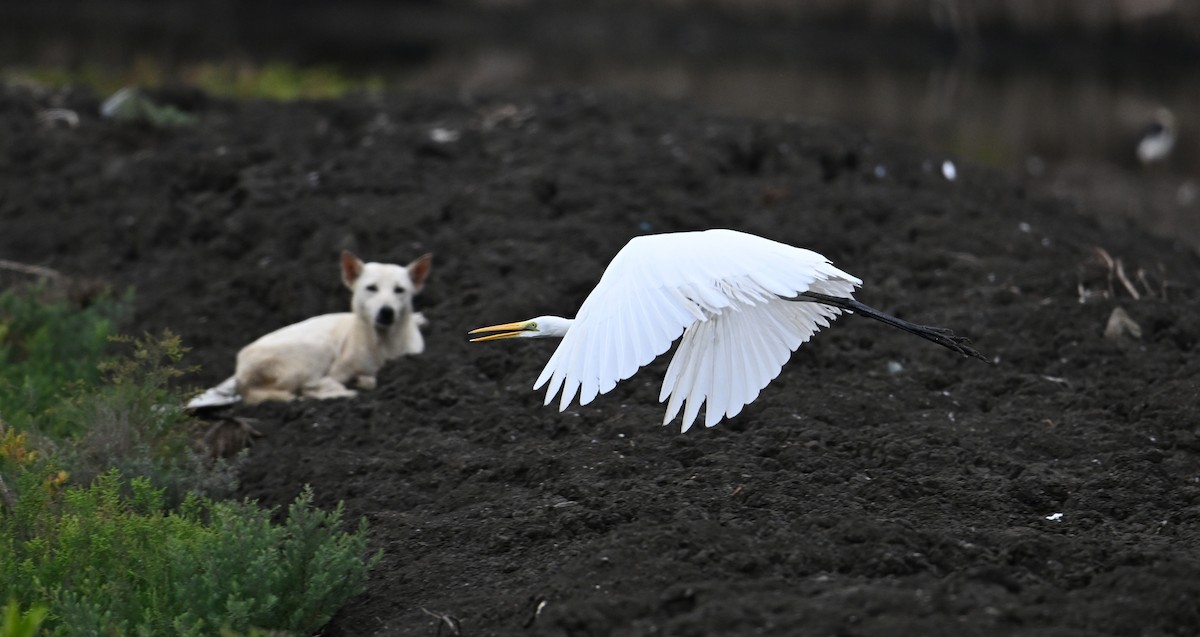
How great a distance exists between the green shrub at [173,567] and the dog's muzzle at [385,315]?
66.7 inches

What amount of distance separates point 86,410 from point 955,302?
4039 millimetres

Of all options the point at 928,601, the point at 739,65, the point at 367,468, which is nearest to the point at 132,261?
the point at 367,468

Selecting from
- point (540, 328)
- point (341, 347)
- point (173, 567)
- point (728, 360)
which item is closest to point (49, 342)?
point (341, 347)

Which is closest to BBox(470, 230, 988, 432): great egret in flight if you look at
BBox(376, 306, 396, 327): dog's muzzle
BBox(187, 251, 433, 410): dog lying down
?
BBox(376, 306, 396, 327): dog's muzzle

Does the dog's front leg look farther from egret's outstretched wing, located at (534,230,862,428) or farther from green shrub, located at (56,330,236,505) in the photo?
egret's outstretched wing, located at (534,230,862,428)

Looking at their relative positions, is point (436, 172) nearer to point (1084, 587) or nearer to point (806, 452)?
point (806, 452)

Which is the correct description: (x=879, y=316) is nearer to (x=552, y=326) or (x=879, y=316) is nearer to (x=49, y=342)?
(x=552, y=326)

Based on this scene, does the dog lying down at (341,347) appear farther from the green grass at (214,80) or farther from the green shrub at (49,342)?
the green grass at (214,80)

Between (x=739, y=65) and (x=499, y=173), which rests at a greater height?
(x=499, y=173)

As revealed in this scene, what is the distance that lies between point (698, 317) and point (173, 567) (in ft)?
5.85

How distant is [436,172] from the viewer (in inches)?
341

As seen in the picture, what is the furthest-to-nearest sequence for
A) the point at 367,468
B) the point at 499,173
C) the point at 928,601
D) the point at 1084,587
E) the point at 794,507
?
the point at 499,173 → the point at 367,468 → the point at 794,507 → the point at 1084,587 → the point at 928,601

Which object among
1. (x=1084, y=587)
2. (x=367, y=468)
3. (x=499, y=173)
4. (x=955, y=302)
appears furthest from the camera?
(x=499, y=173)

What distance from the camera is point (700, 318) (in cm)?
401
